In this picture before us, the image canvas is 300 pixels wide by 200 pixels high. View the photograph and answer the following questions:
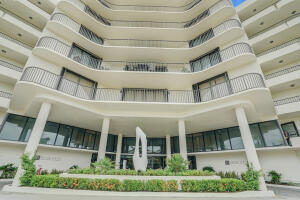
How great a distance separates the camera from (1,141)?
39.9 ft

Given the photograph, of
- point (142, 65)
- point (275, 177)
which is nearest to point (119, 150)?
point (142, 65)

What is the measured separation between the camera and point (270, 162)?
1384 centimetres

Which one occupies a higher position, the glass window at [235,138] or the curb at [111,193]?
the glass window at [235,138]

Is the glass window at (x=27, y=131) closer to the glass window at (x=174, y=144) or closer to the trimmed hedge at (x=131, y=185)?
the trimmed hedge at (x=131, y=185)

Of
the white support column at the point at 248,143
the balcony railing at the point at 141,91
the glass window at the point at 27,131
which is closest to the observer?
the white support column at the point at 248,143

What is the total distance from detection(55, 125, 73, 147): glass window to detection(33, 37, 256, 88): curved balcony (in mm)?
6500

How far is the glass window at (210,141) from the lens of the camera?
54.7 feet

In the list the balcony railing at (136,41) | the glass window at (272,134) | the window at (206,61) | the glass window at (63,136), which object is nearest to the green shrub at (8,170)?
the glass window at (63,136)

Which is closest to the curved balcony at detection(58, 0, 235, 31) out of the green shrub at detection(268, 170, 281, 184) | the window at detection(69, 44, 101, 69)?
the window at detection(69, 44, 101, 69)

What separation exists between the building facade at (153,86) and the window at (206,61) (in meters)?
0.12

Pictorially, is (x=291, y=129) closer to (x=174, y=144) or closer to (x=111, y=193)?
(x=174, y=144)

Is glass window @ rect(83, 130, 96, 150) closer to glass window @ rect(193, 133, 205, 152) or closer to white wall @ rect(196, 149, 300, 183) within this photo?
glass window @ rect(193, 133, 205, 152)

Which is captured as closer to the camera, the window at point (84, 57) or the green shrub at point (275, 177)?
the green shrub at point (275, 177)

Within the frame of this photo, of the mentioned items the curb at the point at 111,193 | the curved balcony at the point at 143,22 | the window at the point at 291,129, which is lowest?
the curb at the point at 111,193
